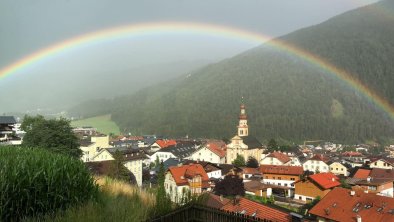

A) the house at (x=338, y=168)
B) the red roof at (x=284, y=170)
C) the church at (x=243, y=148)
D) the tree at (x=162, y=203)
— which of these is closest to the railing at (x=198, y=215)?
the tree at (x=162, y=203)

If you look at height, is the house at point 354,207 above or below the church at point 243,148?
below

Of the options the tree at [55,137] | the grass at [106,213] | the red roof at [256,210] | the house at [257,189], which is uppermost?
the tree at [55,137]

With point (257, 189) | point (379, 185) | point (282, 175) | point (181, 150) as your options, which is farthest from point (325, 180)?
point (181, 150)

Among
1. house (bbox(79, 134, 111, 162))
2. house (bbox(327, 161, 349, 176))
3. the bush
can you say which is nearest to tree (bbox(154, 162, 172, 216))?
the bush

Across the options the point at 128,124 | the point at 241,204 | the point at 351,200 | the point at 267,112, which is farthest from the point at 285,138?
A: the point at 241,204

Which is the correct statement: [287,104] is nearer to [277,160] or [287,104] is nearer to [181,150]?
[181,150]

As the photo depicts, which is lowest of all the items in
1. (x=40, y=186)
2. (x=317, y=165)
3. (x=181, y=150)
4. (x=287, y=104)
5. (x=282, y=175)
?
(x=282, y=175)

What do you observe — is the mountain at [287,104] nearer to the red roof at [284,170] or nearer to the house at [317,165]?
the house at [317,165]
